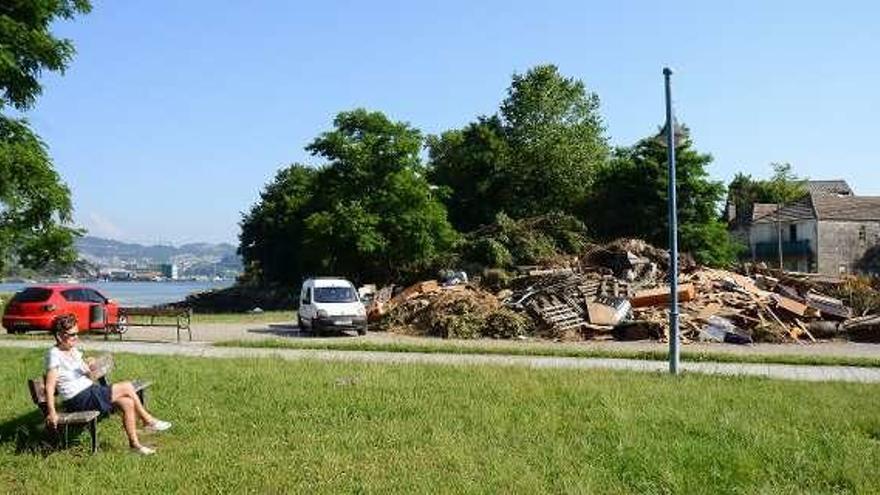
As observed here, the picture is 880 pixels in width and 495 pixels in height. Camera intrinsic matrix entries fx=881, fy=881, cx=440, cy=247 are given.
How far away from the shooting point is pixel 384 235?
157 ft

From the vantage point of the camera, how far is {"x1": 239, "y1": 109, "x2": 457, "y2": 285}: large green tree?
154 feet

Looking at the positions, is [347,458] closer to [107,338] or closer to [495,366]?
[495,366]

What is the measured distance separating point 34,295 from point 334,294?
8.95 meters

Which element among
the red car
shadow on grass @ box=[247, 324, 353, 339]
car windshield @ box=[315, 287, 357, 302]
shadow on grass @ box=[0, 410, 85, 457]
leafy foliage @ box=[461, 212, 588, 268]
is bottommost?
shadow on grass @ box=[0, 410, 85, 457]

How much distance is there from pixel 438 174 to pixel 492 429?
56.4 meters

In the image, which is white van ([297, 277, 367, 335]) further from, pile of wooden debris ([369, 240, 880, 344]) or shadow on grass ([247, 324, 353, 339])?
pile of wooden debris ([369, 240, 880, 344])

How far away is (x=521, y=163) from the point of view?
206 feet

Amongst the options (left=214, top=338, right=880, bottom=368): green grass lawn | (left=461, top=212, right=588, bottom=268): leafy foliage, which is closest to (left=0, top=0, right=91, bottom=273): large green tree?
(left=214, top=338, right=880, bottom=368): green grass lawn

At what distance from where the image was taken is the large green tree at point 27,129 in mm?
19484

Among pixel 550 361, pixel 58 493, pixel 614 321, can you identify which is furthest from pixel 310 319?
pixel 58 493

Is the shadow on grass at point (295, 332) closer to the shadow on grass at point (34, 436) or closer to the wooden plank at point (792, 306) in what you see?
the wooden plank at point (792, 306)

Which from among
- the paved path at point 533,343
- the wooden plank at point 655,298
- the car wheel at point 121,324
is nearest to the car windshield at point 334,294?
the paved path at point 533,343

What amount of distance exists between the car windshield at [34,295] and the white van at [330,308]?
7582mm

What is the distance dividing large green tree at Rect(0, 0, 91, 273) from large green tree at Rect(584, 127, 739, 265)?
40.0 metres
